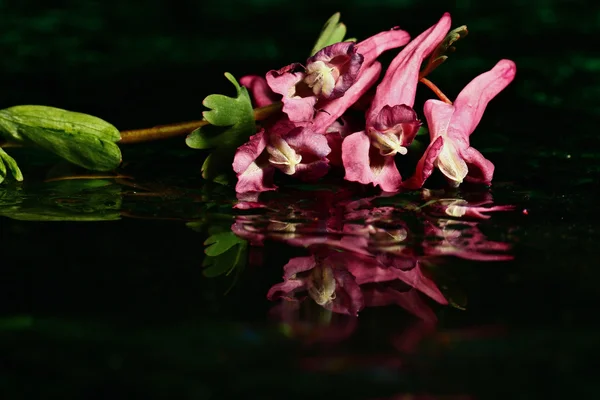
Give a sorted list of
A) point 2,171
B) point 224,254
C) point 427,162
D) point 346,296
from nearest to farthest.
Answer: point 346,296
point 224,254
point 427,162
point 2,171

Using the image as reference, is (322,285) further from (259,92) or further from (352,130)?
(259,92)

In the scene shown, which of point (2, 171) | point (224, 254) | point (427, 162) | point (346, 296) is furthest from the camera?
point (2, 171)

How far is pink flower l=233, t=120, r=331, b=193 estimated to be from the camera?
1202 millimetres

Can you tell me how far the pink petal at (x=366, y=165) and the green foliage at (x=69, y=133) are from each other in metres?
0.31

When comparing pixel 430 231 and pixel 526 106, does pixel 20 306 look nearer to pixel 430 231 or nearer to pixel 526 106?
pixel 430 231

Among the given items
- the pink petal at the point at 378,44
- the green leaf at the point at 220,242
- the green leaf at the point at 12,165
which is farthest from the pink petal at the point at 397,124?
the green leaf at the point at 12,165

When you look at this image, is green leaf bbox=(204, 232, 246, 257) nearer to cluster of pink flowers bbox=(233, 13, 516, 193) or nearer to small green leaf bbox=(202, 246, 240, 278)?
small green leaf bbox=(202, 246, 240, 278)

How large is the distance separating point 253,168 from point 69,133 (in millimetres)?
259

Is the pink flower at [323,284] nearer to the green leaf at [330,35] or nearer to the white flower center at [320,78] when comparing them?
the white flower center at [320,78]

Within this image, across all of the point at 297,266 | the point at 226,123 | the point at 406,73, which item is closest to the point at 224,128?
the point at 226,123

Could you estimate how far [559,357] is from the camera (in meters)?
0.72

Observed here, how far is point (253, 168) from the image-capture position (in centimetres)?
124

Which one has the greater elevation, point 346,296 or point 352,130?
point 352,130

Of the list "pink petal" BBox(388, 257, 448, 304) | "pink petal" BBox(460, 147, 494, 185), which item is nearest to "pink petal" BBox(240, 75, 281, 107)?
"pink petal" BBox(460, 147, 494, 185)
